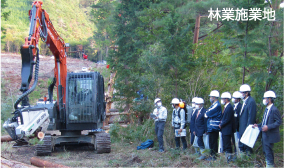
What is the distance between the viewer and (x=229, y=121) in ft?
23.0

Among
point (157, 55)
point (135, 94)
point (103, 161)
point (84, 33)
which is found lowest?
point (103, 161)

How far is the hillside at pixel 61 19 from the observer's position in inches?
1664

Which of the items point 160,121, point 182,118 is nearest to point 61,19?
point 160,121

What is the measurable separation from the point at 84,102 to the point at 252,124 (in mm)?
5170

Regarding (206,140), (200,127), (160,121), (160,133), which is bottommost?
(160,133)

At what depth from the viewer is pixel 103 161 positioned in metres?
8.22

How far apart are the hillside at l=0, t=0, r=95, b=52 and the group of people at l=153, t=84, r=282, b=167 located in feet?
110

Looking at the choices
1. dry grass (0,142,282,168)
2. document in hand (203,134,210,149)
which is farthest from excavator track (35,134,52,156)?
document in hand (203,134,210,149)

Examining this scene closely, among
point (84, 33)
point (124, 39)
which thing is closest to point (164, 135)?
point (124, 39)

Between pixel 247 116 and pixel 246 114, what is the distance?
2.0 inches

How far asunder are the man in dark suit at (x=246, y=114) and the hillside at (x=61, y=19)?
3563 centimetres

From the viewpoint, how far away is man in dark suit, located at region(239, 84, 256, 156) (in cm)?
644

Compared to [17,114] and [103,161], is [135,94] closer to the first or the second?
[103,161]

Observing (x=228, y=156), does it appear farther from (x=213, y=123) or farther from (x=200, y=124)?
(x=200, y=124)
